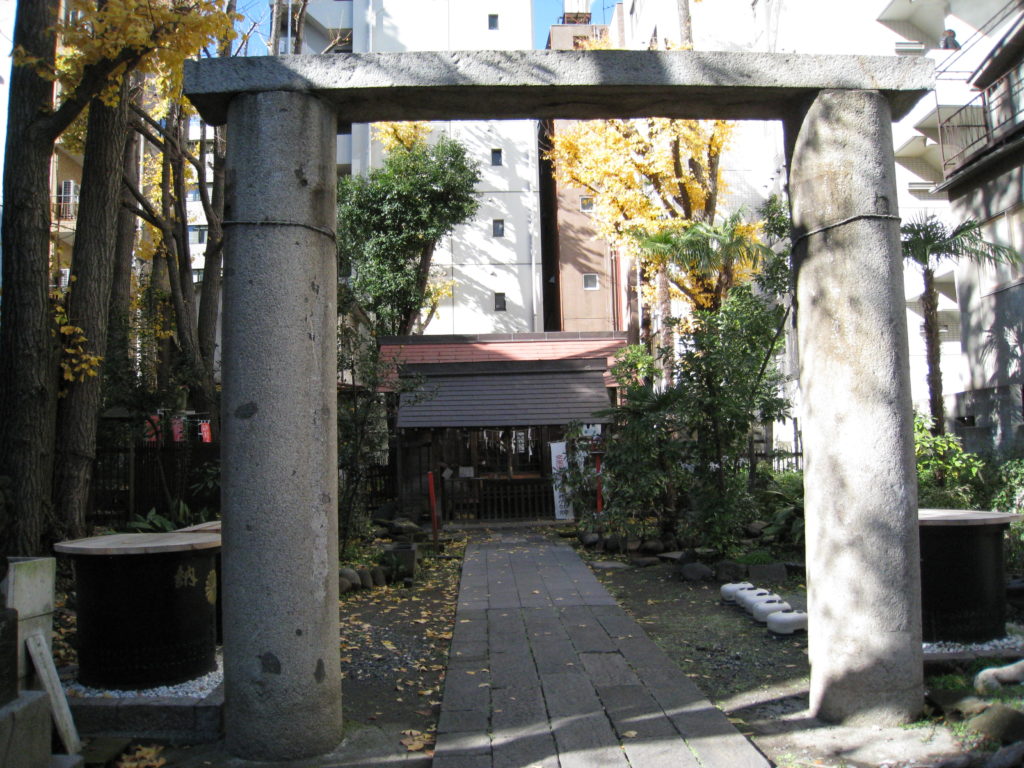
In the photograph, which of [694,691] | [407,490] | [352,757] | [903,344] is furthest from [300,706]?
[407,490]

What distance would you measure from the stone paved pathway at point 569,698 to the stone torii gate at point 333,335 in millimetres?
759

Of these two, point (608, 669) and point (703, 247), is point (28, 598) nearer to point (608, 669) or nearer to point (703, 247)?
point (608, 669)

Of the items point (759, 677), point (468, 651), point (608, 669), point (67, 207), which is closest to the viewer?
point (759, 677)

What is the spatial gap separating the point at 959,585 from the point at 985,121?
398 inches

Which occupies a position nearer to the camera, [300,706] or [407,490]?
[300,706]

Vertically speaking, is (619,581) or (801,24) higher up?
(801,24)

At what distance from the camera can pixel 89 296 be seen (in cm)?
915

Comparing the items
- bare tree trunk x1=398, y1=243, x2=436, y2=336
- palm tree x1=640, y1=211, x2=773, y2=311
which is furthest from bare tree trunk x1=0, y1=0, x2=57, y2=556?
bare tree trunk x1=398, y1=243, x2=436, y2=336

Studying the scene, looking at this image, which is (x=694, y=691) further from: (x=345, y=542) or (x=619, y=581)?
(x=345, y=542)

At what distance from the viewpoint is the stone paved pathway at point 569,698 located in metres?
4.40

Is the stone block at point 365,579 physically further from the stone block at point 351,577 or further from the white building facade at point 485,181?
the white building facade at point 485,181

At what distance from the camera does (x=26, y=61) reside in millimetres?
7816

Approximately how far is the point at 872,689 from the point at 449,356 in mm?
18712

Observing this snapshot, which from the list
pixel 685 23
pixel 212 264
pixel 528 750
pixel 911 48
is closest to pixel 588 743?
pixel 528 750
